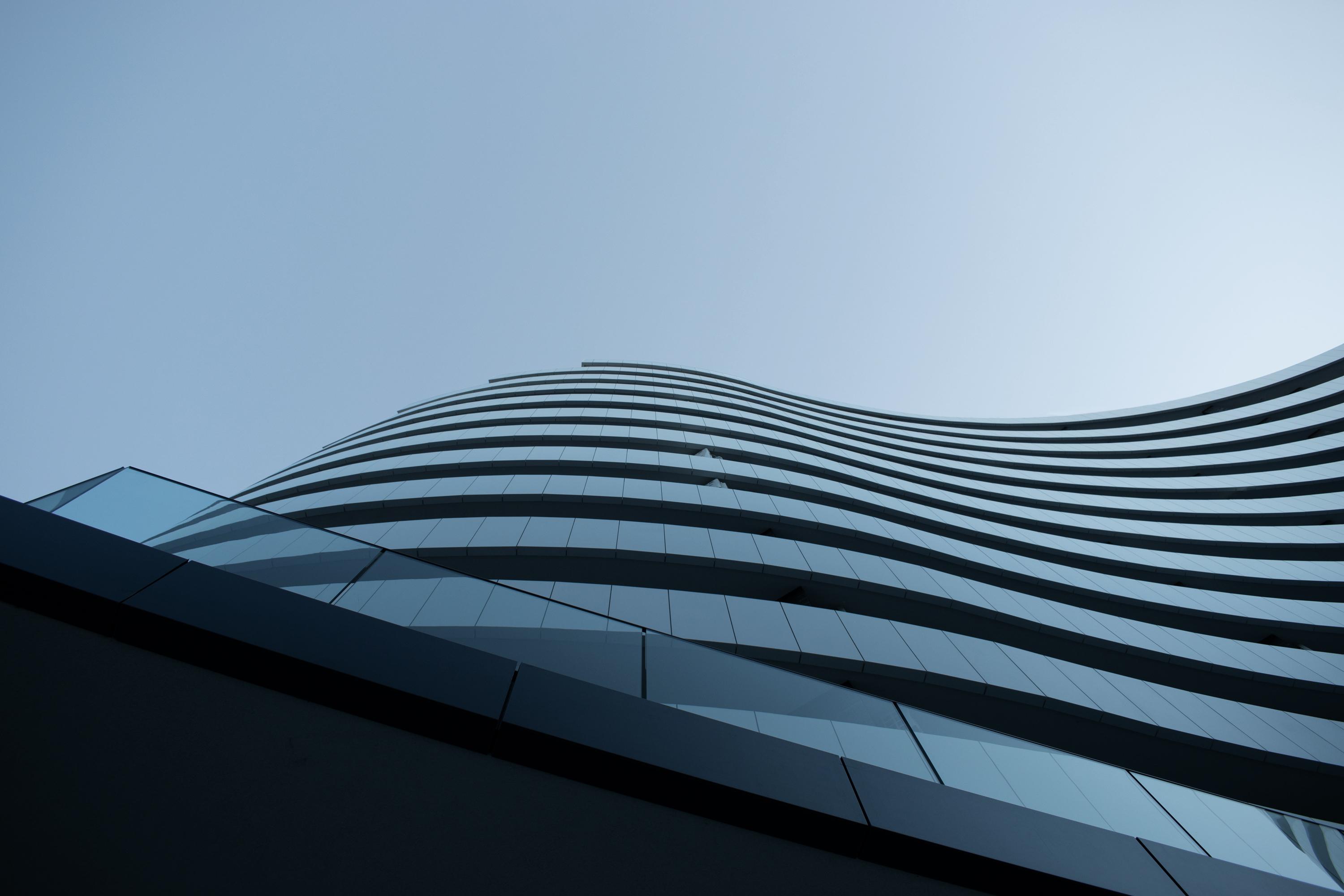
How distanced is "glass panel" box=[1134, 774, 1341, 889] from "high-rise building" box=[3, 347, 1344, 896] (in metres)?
0.03

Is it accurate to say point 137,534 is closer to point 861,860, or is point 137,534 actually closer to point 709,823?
point 709,823

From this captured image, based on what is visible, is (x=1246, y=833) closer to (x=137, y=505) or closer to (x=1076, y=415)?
(x=137, y=505)

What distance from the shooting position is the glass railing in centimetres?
477

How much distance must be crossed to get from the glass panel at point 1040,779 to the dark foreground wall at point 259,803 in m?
2.59

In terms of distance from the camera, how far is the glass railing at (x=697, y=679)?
477 centimetres

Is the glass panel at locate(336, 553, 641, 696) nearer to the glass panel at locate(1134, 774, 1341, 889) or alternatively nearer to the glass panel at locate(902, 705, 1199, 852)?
the glass panel at locate(902, 705, 1199, 852)

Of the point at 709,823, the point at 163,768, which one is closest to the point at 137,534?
the point at 163,768

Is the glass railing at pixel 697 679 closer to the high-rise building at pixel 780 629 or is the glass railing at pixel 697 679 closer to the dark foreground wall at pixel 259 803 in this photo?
the high-rise building at pixel 780 629

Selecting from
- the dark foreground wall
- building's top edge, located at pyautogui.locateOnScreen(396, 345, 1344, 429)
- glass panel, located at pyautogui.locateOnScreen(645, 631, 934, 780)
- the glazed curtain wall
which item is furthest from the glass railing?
building's top edge, located at pyautogui.locateOnScreen(396, 345, 1344, 429)

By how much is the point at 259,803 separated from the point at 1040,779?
5.91m

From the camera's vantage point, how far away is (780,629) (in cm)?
924

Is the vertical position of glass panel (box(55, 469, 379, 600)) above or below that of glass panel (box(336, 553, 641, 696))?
above

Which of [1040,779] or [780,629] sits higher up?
[1040,779]

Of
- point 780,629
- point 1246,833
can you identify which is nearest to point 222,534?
point 780,629
